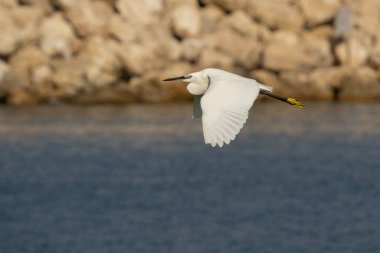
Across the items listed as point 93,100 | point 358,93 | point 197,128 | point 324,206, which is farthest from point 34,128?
point 324,206

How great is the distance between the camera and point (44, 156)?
38.5 meters

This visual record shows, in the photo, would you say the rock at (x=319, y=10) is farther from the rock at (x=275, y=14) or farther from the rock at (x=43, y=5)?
the rock at (x=43, y=5)

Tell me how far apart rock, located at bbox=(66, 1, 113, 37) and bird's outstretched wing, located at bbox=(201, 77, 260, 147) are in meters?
33.8

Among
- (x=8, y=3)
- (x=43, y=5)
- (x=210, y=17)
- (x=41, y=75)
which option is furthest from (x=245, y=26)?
(x=8, y=3)

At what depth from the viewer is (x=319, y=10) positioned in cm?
4406

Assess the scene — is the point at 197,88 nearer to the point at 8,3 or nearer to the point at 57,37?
the point at 57,37

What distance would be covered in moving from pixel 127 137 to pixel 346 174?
10681 millimetres

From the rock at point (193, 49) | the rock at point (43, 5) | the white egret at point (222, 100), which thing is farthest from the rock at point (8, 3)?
the white egret at point (222, 100)

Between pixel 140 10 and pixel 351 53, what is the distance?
27.6 ft

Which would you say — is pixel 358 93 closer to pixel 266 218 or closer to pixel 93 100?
pixel 93 100

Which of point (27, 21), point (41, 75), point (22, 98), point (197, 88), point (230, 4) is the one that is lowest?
point (22, 98)

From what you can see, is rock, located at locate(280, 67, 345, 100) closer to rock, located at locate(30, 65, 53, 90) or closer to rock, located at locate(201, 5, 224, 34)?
rock, located at locate(201, 5, 224, 34)

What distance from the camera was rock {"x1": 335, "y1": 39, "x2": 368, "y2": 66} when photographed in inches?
1662

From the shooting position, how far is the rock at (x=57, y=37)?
4209 cm
